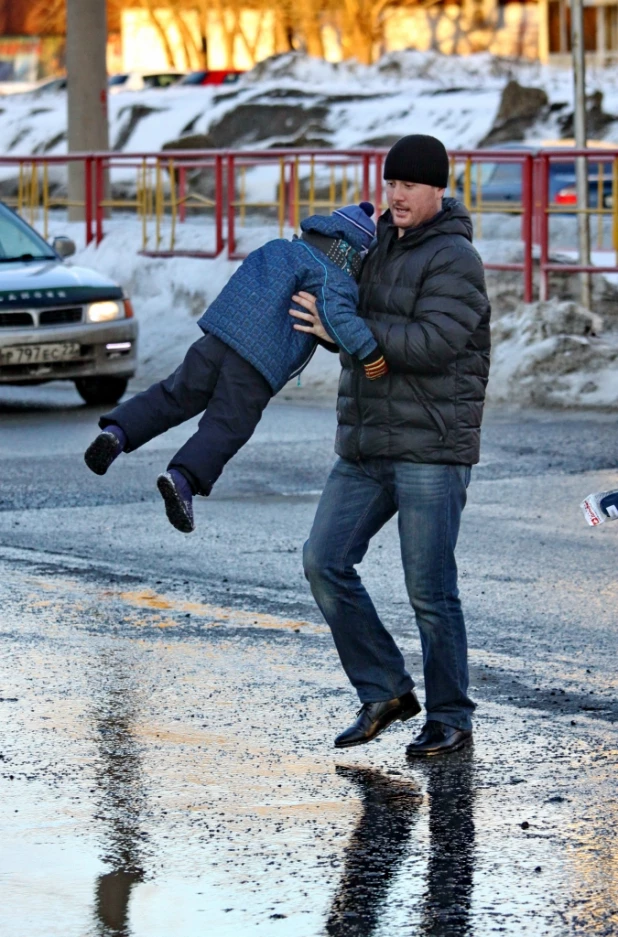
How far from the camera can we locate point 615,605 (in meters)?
7.91

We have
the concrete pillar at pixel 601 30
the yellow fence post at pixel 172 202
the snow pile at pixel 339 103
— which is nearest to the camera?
the yellow fence post at pixel 172 202

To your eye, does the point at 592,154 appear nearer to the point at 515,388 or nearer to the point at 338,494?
the point at 515,388

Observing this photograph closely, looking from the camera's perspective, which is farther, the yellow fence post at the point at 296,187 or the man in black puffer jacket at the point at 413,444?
the yellow fence post at the point at 296,187

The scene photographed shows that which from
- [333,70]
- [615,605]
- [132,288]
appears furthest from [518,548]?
[333,70]

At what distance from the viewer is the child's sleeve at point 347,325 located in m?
5.45

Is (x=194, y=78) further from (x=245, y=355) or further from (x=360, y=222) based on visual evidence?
(x=245, y=355)

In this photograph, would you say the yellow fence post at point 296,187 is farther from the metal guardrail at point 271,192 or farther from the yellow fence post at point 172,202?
the yellow fence post at point 172,202

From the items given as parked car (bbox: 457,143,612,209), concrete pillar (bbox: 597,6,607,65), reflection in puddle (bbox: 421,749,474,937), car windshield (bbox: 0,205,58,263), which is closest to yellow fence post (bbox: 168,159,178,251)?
parked car (bbox: 457,143,612,209)

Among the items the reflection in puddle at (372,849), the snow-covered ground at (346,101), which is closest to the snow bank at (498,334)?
the reflection in puddle at (372,849)

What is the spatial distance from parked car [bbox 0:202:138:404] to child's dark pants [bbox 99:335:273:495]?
900cm

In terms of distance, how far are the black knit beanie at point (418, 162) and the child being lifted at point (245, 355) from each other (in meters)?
0.17

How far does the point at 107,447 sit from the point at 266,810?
121cm

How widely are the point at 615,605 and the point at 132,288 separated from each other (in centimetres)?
1257

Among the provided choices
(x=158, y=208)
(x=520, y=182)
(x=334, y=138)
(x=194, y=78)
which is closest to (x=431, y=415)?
(x=520, y=182)
